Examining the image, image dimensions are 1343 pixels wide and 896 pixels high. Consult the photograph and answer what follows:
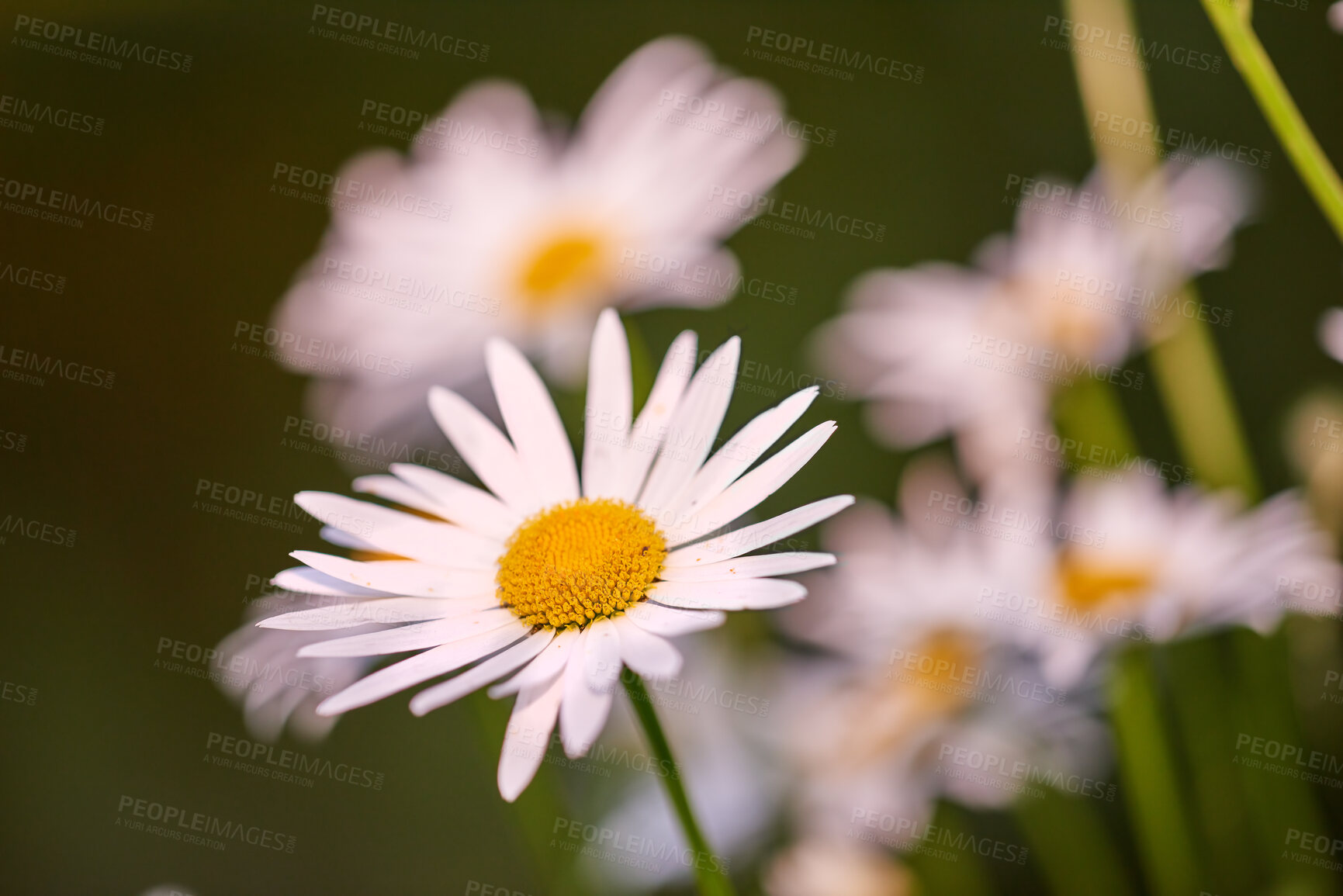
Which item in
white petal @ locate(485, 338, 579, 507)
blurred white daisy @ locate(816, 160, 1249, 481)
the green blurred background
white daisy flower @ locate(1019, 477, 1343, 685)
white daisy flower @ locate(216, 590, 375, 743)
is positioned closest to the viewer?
white petal @ locate(485, 338, 579, 507)

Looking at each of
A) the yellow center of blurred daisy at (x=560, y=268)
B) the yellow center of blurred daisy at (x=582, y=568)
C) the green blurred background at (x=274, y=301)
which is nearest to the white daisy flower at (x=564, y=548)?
the yellow center of blurred daisy at (x=582, y=568)

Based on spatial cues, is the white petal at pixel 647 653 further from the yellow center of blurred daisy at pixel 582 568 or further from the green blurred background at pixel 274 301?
the green blurred background at pixel 274 301

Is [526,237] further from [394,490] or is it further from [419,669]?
[419,669]

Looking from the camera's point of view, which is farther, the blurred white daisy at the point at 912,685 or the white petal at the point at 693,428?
the blurred white daisy at the point at 912,685

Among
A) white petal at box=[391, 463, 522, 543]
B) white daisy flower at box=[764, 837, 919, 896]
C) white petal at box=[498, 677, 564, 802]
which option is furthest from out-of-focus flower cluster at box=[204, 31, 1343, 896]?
white petal at box=[498, 677, 564, 802]

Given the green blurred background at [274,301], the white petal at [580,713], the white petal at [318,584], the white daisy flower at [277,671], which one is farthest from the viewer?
the green blurred background at [274,301]

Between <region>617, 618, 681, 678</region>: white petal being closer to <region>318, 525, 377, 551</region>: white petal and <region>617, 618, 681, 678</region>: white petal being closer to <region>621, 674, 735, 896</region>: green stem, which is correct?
<region>621, 674, 735, 896</region>: green stem

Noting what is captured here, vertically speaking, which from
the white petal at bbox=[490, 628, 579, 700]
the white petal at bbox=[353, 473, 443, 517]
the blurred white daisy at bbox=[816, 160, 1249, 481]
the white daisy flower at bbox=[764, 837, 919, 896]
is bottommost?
the white daisy flower at bbox=[764, 837, 919, 896]

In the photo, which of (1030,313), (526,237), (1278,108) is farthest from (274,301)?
(1278,108)
